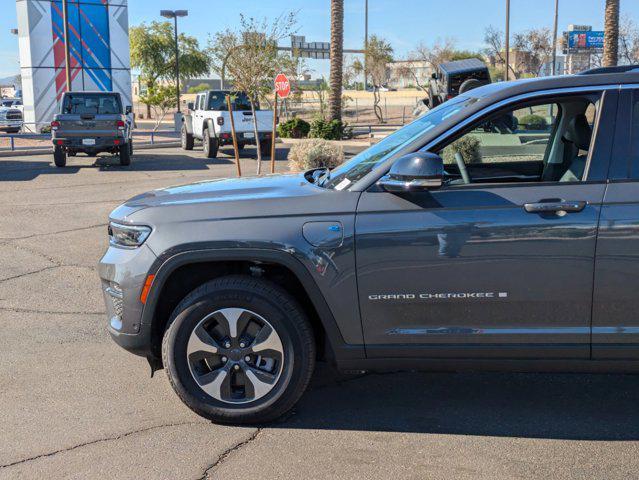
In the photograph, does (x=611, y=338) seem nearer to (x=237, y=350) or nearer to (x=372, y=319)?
(x=372, y=319)

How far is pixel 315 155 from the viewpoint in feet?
54.2

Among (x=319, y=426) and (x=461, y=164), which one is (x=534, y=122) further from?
(x=319, y=426)

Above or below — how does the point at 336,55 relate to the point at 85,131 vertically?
above

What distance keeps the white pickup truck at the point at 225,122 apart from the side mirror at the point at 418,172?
17994 mm

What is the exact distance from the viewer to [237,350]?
13.6ft

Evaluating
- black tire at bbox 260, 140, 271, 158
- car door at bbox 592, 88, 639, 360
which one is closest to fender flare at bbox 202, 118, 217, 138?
black tire at bbox 260, 140, 271, 158

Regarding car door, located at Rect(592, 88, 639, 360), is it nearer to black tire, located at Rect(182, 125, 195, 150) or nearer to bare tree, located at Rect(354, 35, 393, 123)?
black tire, located at Rect(182, 125, 195, 150)

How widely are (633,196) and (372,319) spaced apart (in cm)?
145

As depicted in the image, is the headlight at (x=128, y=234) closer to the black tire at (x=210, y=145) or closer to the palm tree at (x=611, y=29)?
the black tire at (x=210, y=145)

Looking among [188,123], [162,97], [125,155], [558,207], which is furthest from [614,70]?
[162,97]

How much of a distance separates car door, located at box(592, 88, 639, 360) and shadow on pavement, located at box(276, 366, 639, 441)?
1.83 feet

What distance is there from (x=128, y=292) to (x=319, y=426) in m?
1.29

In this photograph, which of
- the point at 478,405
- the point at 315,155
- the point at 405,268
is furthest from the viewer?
the point at 315,155

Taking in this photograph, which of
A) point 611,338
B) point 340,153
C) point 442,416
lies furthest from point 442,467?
point 340,153
